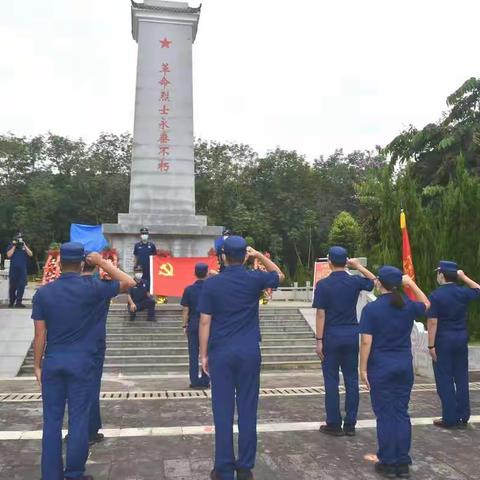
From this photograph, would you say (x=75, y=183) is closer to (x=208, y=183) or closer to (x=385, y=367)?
(x=208, y=183)

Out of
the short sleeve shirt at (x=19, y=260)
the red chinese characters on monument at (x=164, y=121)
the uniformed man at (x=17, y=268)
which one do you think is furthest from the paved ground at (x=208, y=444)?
the red chinese characters on monument at (x=164, y=121)

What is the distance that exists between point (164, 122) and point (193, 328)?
32.3ft

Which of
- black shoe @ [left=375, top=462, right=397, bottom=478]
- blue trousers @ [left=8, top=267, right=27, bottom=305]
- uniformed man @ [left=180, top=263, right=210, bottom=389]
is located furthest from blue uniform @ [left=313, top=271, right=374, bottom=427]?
blue trousers @ [left=8, top=267, right=27, bottom=305]

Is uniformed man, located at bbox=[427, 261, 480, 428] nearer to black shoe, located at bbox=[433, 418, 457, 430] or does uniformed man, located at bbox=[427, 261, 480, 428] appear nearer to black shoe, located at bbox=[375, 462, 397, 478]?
black shoe, located at bbox=[433, 418, 457, 430]

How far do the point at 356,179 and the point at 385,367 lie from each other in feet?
133

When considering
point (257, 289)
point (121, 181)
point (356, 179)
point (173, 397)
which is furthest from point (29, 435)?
point (356, 179)

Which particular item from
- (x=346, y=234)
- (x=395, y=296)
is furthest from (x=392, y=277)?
(x=346, y=234)

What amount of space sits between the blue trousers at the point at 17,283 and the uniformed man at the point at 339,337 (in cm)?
919

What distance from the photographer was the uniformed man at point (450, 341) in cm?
547

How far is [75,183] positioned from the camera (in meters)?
39.1

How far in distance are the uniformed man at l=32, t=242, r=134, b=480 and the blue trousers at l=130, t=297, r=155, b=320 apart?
795cm

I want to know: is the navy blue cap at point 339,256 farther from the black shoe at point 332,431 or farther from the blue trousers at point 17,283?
the blue trousers at point 17,283

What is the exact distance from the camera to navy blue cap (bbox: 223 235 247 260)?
4.11 m

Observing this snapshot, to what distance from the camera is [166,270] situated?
13.1 metres
